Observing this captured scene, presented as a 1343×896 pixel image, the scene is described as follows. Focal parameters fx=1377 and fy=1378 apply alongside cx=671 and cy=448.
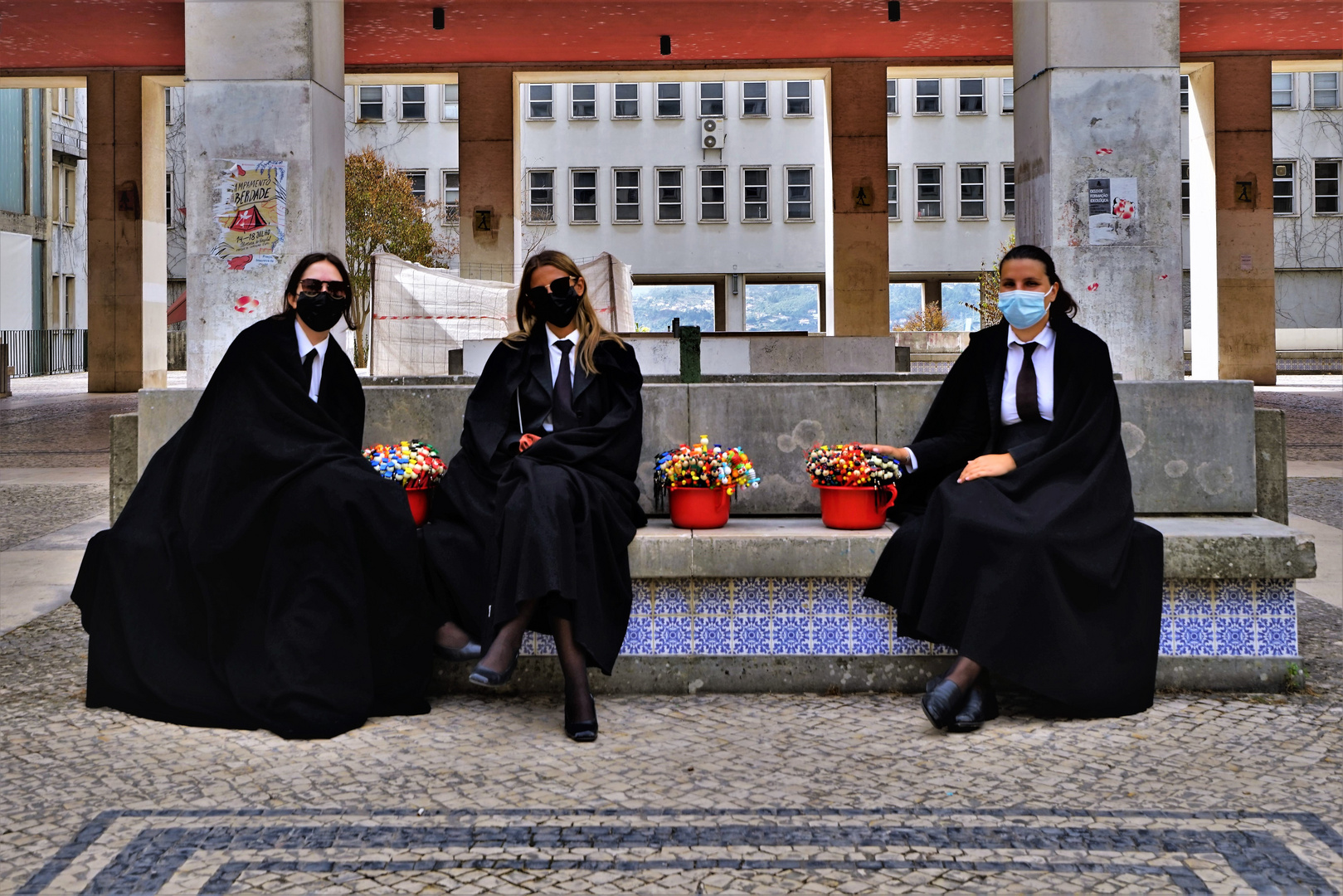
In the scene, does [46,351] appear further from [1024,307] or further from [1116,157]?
[1024,307]

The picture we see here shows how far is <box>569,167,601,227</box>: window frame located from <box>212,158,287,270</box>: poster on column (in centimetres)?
3350

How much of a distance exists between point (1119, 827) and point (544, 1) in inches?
651

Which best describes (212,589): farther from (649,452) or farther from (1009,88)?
(1009,88)

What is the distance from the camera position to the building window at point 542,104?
43.8m

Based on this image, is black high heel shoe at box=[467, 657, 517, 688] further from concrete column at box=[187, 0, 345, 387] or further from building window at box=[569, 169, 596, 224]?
building window at box=[569, 169, 596, 224]

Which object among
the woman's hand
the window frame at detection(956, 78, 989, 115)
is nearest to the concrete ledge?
the woman's hand

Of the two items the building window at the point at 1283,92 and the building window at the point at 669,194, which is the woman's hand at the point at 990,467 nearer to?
the building window at the point at 669,194

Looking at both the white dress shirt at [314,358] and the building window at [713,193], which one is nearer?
the white dress shirt at [314,358]

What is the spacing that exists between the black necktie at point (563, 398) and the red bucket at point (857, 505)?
3.23ft

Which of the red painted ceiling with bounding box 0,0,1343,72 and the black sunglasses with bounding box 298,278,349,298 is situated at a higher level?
the red painted ceiling with bounding box 0,0,1343,72

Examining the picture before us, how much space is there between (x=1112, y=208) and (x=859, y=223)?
43.0 feet

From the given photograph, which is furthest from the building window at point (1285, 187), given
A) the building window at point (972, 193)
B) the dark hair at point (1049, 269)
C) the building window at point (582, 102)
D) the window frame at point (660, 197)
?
the dark hair at point (1049, 269)

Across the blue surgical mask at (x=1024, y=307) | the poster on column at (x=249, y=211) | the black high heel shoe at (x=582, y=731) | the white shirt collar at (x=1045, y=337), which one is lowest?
the black high heel shoe at (x=582, y=731)

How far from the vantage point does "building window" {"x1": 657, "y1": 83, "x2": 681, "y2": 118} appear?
4375 centimetres
